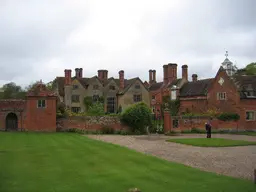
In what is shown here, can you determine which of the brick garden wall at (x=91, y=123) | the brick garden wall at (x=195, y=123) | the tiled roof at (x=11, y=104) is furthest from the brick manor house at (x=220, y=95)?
the tiled roof at (x=11, y=104)

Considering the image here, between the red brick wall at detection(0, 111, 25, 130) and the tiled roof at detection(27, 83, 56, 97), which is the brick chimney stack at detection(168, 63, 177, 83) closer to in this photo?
the tiled roof at detection(27, 83, 56, 97)

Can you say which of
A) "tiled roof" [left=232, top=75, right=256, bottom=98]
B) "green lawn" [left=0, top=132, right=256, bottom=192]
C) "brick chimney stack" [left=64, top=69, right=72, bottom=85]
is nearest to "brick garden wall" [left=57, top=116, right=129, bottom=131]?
"tiled roof" [left=232, top=75, right=256, bottom=98]

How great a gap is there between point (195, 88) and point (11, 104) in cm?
3007

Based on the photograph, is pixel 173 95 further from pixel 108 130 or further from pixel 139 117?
pixel 108 130

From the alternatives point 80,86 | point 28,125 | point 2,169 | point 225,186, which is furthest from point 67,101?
point 225,186

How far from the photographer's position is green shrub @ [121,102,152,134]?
37906 millimetres

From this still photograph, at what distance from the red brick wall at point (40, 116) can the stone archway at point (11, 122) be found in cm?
152

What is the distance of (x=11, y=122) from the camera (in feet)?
124

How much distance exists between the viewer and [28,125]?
37281mm

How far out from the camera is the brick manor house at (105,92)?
2441 inches

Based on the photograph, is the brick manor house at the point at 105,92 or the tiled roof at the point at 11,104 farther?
the brick manor house at the point at 105,92

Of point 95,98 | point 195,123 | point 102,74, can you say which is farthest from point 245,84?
point 102,74

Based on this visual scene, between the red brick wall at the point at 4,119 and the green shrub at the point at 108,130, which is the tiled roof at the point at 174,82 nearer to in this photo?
the green shrub at the point at 108,130

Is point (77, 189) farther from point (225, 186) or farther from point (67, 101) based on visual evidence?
point (67, 101)
